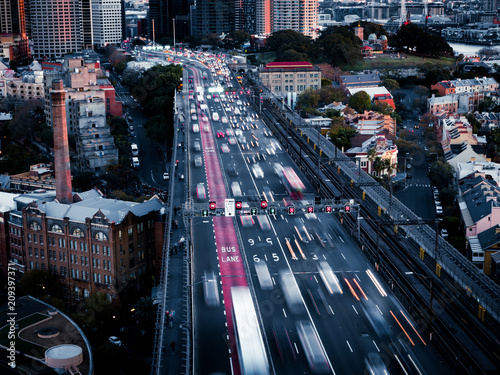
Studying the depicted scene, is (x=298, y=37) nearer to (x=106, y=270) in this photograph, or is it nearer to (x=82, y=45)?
(x=82, y=45)

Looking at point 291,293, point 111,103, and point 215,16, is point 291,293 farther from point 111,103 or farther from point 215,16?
point 215,16

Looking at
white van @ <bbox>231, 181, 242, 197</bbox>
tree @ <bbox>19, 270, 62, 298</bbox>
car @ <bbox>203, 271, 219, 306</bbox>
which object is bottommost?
tree @ <bbox>19, 270, 62, 298</bbox>

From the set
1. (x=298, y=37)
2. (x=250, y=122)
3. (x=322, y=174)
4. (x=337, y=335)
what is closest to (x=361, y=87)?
(x=250, y=122)

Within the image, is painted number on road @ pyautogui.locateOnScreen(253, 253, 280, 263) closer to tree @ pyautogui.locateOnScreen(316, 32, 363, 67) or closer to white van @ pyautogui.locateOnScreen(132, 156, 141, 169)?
white van @ pyautogui.locateOnScreen(132, 156, 141, 169)

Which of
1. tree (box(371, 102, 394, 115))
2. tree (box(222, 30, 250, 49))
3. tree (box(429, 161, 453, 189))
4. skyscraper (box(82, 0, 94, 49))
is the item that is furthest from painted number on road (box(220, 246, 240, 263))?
skyscraper (box(82, 0, 94, 49))

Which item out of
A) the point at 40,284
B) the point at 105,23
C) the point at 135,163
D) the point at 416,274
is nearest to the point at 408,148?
the point at 135,163


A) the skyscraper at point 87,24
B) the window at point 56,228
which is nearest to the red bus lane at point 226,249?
the window at point 56,228
